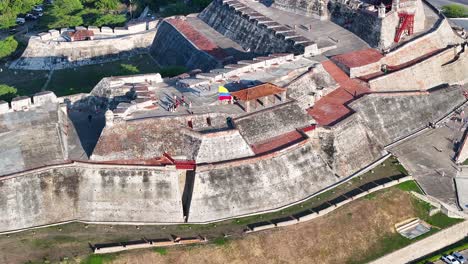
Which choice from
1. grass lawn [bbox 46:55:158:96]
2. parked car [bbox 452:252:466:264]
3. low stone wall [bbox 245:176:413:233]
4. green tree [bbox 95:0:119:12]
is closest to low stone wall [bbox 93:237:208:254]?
low stone wall [bbox 245:176:413:233]

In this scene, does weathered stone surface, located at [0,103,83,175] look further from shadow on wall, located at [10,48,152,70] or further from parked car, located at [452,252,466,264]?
parked car, located at [452,252,466,264]

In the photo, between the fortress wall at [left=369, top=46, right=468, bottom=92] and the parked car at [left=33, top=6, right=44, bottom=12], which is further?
the parked car at [left=33, top=6, right=44, bottom=12]

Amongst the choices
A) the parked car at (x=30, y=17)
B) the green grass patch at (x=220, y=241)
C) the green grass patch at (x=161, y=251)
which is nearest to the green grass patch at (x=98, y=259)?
the green grass patch at (x=161, y=251)

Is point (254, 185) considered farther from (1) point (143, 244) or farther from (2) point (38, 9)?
(2) point (38, 9)

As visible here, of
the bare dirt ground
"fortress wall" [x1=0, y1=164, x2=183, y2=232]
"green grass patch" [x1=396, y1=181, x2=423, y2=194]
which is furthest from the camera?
"green grass patch" [x1=396, y1=181, x2=423, y2=194]

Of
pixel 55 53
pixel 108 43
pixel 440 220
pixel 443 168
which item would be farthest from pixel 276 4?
pixel 440 220

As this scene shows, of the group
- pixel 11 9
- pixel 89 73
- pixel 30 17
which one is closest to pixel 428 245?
pixel 89 73

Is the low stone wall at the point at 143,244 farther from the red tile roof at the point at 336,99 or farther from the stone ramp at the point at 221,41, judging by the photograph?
the stone ramp at the point at 221,41

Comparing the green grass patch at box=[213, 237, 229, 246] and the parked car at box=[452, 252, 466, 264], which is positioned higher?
the green grass patch at box=[213, 237, 229, 246]
